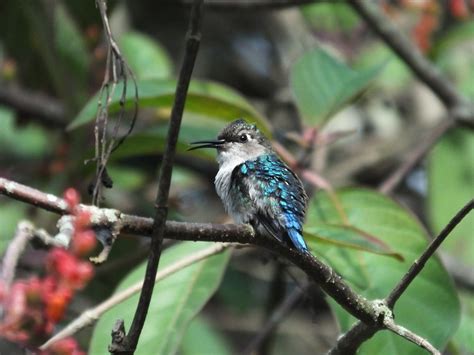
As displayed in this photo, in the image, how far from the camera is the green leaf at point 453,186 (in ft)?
18.3

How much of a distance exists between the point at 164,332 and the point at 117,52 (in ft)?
4.53

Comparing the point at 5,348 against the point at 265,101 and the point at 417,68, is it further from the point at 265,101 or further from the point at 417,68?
the point at 265,101

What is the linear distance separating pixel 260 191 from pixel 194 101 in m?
0.71

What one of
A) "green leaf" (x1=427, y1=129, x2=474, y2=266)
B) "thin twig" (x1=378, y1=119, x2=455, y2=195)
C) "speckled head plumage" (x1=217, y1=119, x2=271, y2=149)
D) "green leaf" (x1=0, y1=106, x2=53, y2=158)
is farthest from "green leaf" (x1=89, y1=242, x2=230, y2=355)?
"green leaf" (x1=0, y1=106, x2=53, y2=158)

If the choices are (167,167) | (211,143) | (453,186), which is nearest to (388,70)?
(453,186)

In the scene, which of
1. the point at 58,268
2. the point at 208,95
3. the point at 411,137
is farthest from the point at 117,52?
the point at 411,137

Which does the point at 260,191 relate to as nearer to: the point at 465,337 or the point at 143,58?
the point at 465,337

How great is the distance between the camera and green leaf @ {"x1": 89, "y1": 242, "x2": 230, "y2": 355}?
11.1 ft

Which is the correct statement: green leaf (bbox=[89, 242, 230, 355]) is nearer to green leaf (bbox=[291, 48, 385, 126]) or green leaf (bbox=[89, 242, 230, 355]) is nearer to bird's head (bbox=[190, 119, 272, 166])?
bird's head (bbox=[190, 119, 272, 166])

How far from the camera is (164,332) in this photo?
11.5 feet

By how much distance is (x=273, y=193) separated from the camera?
3.59 metres

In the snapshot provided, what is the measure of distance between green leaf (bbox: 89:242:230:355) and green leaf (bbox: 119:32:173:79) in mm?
2389

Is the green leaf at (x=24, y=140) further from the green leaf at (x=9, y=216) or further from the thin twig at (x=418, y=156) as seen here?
the thin twig at (x=418, y=156)

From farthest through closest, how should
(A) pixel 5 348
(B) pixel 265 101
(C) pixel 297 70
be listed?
(B) pixel 265 101, (C) pixel 297 70, (A) pixel 5 348
